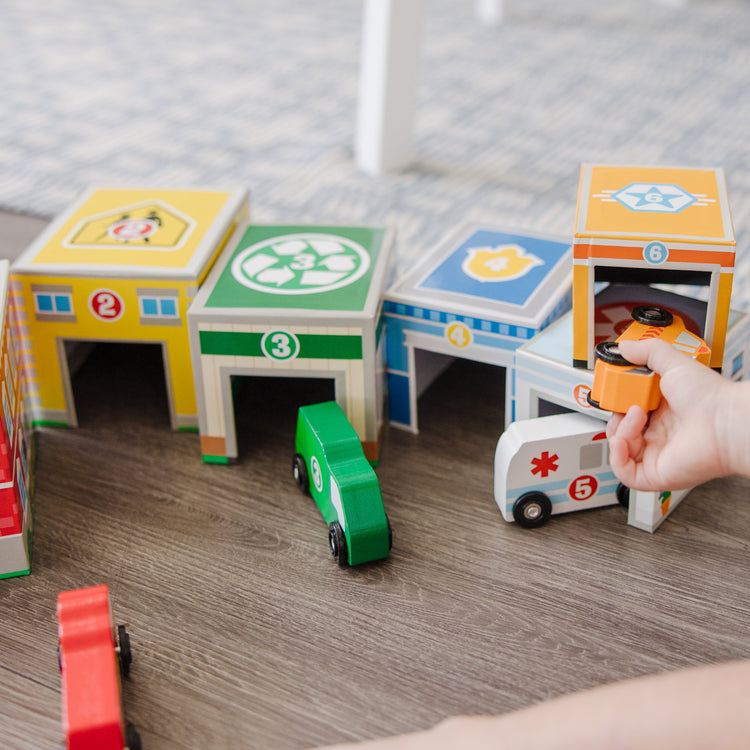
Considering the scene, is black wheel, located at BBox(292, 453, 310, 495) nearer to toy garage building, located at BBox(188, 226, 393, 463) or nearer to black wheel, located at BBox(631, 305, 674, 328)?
toy garage building, located at BBox(188, 226, 393, 463)

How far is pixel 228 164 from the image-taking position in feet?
6.06

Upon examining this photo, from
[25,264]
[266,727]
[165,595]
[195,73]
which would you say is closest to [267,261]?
[25,264]

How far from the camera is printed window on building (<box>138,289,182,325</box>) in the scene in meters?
0.98

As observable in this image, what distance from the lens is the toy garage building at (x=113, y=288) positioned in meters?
0.98

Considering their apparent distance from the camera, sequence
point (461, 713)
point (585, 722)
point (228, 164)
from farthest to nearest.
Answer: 1. point (228, 164)
2. point (461, 713)
3. point (585, 722)

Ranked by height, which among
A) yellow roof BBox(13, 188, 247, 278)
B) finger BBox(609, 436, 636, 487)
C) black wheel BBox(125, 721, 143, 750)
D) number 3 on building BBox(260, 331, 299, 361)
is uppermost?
yellow roof BBox(13, 188, 247, 278)

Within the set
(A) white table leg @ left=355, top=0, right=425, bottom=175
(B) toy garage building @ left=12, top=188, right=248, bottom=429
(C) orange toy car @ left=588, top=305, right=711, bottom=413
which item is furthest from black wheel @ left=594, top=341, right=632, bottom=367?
(A) white table leg @ left=355, top=0, right=425, bottom=175

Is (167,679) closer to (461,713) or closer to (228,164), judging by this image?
(461,713)

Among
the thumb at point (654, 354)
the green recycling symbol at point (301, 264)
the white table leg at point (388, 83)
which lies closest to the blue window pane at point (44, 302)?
the green recycling symbol at point (301, 264)

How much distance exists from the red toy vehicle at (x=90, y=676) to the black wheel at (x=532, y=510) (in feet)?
1.34

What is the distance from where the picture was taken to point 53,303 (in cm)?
99

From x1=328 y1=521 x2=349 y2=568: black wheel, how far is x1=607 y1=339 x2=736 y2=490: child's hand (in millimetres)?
263

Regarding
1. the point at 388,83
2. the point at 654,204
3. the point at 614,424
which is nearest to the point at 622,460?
the point at 614,424

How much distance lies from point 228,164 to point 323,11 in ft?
5.17
